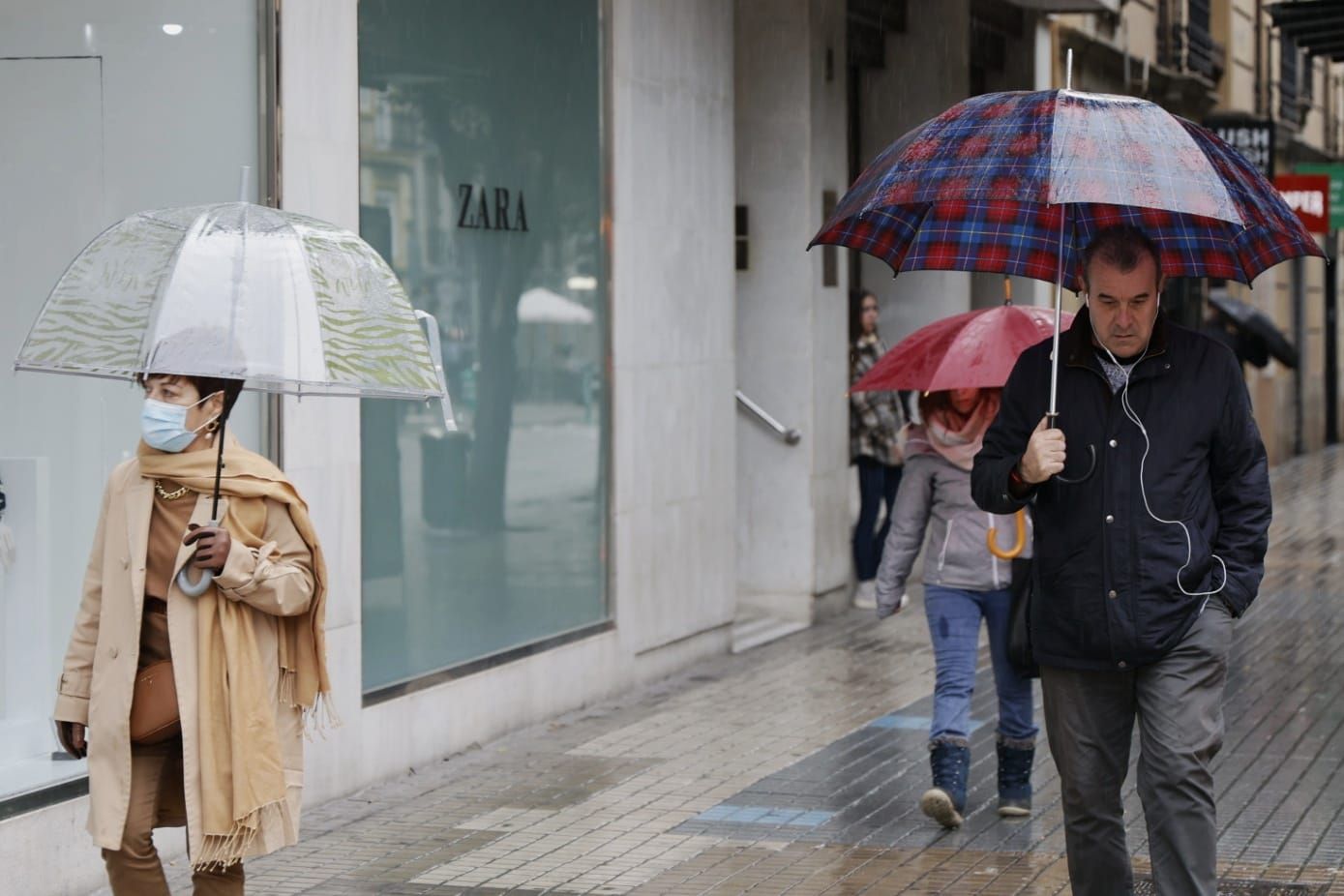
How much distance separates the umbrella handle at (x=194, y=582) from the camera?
492cm

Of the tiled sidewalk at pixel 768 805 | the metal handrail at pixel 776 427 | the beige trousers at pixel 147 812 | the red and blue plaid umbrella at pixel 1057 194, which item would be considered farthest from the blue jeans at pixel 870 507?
the beige trousers at pixel 147 812

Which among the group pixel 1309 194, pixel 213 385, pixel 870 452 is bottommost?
pixel 870 452

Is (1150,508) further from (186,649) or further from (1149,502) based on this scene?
(186,649)

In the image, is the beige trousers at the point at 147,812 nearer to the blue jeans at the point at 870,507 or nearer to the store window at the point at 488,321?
the store window at the point at 488,321

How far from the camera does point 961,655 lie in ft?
25.1

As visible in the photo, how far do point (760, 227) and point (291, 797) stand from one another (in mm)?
8589

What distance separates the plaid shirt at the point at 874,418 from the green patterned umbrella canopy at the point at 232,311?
9017 millimetres

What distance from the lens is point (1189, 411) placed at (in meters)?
5.14

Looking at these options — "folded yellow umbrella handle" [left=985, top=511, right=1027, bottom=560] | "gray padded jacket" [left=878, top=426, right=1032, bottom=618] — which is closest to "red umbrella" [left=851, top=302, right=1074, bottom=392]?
"gray padded jacket" [left=878, top=426, right=1032, bottom=618]

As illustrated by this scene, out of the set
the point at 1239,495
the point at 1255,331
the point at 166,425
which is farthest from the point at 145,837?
the point at 1255,331

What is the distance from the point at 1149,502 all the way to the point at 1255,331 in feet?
52.7

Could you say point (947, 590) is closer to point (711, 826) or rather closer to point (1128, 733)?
point (711, 826)

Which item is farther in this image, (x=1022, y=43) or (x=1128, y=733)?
(x=1022, y=43)

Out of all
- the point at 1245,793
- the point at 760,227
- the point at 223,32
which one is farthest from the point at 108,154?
the point at 760,227
